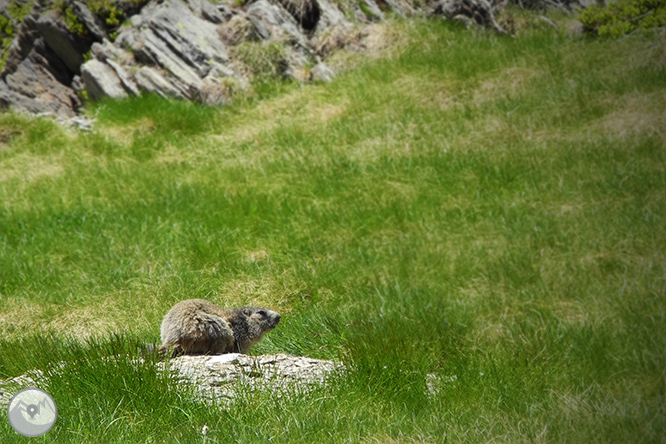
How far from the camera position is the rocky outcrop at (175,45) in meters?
14.6

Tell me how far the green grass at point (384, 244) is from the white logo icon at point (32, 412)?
95 millimetres

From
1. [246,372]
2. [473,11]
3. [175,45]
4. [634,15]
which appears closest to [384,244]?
[246,372]

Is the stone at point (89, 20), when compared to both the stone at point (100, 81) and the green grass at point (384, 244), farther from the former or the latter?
the green grass at point (384, 244)

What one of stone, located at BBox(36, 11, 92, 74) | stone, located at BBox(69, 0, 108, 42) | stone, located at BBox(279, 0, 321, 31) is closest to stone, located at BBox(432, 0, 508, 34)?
stone, located at BBox(279, 0, 321, 31)

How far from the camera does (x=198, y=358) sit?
499cm

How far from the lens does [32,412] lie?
155 inches

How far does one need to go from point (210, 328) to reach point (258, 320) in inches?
21.7

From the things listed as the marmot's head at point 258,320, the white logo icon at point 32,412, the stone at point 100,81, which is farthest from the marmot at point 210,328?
the stone at point 100,81

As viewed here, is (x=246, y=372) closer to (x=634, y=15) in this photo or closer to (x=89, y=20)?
(x=634, y=15)

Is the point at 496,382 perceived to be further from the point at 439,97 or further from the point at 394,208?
the point at 439,97

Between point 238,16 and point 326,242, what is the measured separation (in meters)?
8.98

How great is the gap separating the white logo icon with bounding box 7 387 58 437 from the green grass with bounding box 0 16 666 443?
95mm

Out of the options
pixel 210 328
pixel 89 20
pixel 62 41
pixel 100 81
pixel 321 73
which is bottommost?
pixel 321 73

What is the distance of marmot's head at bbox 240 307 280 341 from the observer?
564 cm
